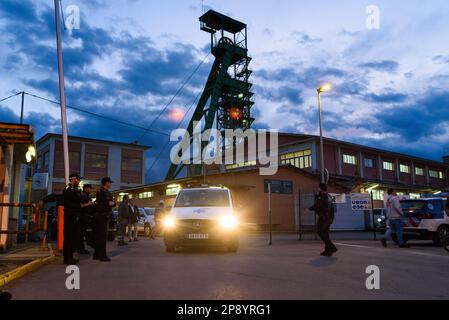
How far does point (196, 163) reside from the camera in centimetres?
4519

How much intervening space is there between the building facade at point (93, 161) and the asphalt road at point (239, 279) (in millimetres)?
45188

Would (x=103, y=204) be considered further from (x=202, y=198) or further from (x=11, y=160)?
(x=11, y=160)

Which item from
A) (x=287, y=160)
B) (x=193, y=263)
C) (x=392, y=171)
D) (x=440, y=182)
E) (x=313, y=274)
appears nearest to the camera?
(x=313, y=274)

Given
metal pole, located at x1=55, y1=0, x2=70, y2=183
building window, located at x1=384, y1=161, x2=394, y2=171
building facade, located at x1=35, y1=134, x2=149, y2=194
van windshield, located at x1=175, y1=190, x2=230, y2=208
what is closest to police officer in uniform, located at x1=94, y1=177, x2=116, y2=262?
van windshield, located at x1=175, y1=190, x2=230, y2=208

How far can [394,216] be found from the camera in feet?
44.8

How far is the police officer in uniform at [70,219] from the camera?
8961 mm

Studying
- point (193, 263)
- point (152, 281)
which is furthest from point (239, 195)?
→ point (152, 281)

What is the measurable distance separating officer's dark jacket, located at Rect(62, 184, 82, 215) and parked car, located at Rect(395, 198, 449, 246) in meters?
11.3

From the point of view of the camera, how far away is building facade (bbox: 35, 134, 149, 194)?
52.0 meters

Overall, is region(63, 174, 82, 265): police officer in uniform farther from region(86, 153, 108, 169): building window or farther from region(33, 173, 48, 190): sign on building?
region(86, 153, 108, 169): building window

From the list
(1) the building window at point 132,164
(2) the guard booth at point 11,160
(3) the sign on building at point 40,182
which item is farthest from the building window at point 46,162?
(2) the guard booth at point 11,160

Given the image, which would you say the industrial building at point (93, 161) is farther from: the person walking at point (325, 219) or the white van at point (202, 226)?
the person walking at point (325, 219)

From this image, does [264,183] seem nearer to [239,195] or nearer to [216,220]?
[239,195]
